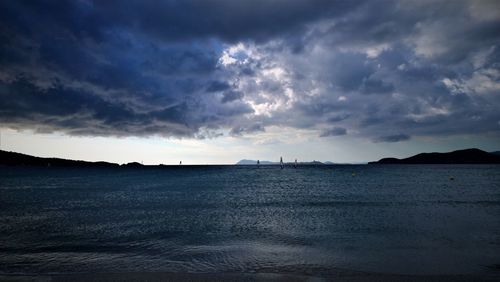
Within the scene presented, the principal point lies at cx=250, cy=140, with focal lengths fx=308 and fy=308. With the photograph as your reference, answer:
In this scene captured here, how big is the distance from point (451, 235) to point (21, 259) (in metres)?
29.0

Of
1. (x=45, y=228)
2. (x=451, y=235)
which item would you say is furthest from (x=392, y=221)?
(x=45, y=228)

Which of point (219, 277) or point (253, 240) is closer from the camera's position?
point (219, 277)

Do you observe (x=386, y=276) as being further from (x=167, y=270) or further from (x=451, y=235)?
(x=451, y=235)

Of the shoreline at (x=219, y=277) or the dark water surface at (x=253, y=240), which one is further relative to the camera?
the dark water surface at (x=253, y=240)

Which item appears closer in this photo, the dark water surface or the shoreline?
the shoreline

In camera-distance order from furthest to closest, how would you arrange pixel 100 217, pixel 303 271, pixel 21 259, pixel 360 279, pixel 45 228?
pixel 100 217, pixel 45 228, pixel 21 259, pixel 303 271, pixel 360 279

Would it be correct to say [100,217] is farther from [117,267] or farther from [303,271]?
[303,271]

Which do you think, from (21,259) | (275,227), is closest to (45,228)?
(21,259)

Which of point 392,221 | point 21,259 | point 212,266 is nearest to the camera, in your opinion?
point 212,266

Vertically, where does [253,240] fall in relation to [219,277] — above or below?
below

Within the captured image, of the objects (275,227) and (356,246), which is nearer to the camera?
(356,246)

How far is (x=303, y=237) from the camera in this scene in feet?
76.5

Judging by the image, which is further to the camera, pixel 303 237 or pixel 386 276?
pixel 303 237

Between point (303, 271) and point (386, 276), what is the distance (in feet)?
12.4
